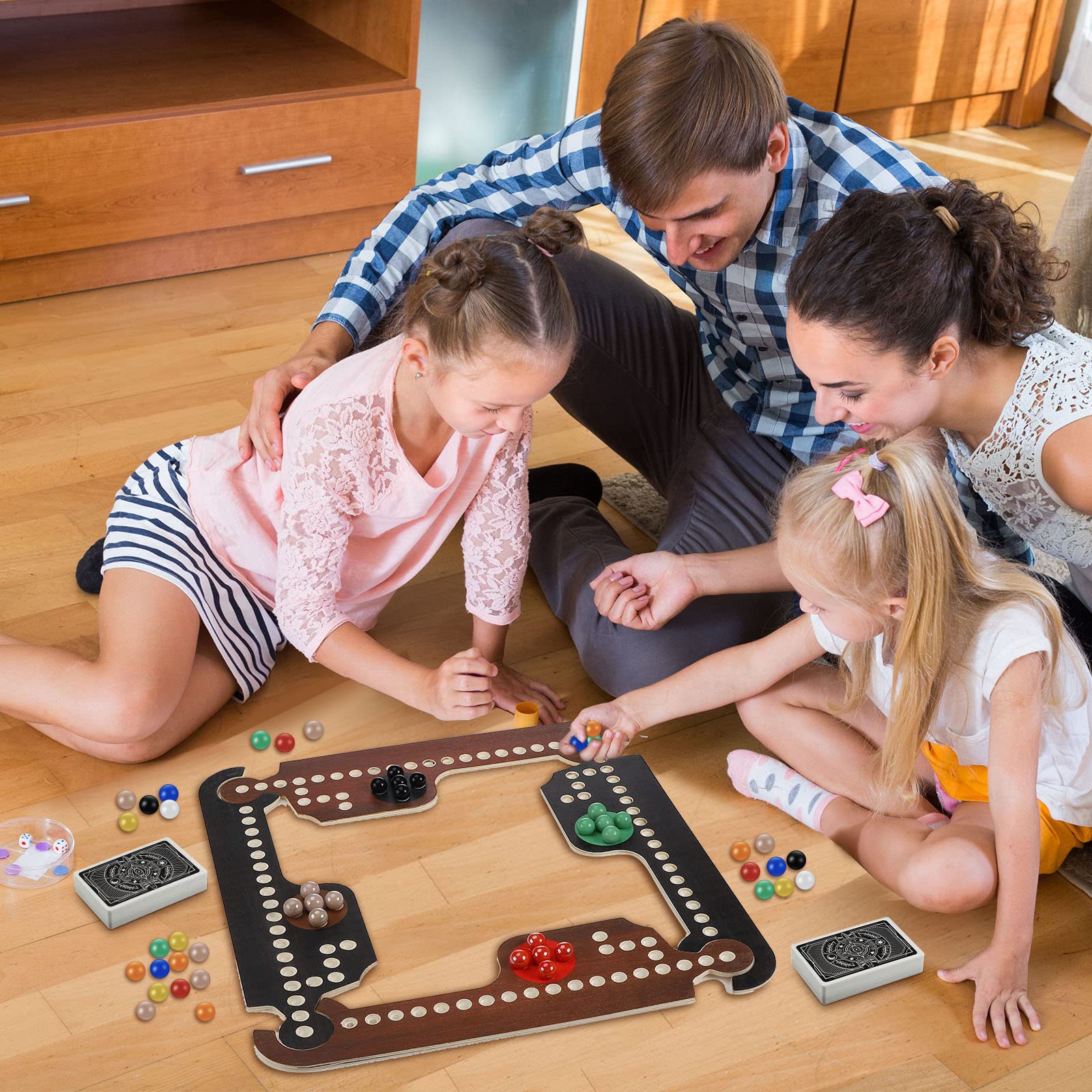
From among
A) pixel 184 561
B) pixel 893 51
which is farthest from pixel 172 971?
pixel 893 51

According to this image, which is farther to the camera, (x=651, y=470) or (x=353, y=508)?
(x=651, y=470)

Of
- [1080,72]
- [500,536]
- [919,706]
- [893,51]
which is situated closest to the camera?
[919,706]

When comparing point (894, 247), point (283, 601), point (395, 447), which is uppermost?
point (894, 247)

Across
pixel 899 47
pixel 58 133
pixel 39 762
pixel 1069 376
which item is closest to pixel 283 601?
pixel 39 762

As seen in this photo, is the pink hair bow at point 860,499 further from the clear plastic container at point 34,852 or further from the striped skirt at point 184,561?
the clear plastic container at point 34,852

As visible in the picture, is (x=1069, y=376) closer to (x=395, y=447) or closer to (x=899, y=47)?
(x=395, y=447)

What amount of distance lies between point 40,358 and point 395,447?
3.11ft

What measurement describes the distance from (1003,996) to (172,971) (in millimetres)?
739

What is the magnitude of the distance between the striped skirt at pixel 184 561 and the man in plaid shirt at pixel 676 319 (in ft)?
0.33

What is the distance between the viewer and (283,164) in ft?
7.75

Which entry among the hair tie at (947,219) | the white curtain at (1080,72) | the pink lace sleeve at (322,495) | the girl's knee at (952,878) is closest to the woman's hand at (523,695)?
the pink lace sleeve at (322,495)

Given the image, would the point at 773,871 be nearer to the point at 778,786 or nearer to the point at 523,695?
the point at 778,786

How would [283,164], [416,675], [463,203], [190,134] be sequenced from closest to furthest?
[416,675]
[463,203]
[190,134]
[283,164]

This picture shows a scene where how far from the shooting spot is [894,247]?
1235 millimetres
